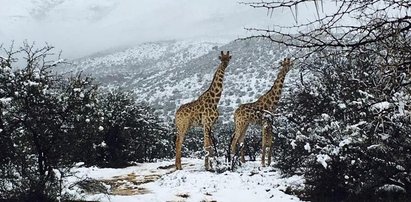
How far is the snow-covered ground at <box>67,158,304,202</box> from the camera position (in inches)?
461

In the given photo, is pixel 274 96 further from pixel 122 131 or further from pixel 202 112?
pixel 122 131

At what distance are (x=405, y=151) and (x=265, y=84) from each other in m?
65.6

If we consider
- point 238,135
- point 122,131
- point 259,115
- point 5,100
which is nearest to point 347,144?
point 5,100

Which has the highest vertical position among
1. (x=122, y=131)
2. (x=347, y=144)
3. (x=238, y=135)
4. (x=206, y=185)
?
(x=347, y=144)

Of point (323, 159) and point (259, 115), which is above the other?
point (259, 115)

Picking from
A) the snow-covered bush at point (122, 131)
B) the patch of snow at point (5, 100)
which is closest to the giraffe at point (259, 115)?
the snow-covered bush at point (122, 131)

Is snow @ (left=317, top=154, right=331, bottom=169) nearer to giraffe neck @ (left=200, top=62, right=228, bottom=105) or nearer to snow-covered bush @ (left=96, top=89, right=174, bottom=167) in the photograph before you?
giraffe neck @ (left=200, top=62, right=228, bottom=105)

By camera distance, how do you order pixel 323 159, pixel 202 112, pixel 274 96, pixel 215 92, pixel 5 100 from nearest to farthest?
pixel 5 100 → pixel 323 159 → pixel 202 112 → pixel 215 92 → pixel 274 96

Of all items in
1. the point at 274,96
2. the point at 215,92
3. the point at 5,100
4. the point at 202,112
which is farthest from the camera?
the point at 274,96

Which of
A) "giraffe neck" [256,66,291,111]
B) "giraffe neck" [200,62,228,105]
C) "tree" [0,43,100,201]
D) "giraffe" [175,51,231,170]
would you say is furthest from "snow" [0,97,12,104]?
"giraffe neck" [256,66,291,111]

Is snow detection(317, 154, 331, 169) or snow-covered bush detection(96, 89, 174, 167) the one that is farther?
snow-covered bush detection(96, 89, 174, 167)

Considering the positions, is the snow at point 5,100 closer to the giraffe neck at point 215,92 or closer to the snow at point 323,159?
the snow at point 323,159

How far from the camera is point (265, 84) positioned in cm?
7338

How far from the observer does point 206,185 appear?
13.3 metres
